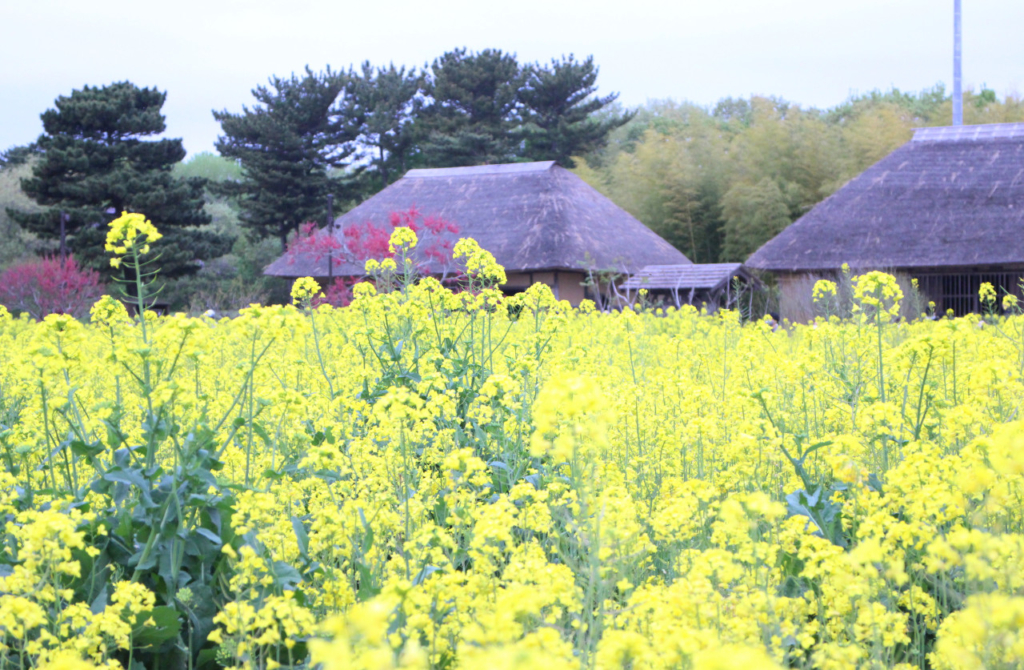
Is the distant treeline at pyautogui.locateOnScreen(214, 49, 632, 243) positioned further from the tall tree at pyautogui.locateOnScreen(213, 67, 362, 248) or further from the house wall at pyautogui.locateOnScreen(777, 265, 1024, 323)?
the house wall at pyautogui.locateOnScreen(777, 265, 1024, 323)

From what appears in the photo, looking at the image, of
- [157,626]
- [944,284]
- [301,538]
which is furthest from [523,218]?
[157,626]

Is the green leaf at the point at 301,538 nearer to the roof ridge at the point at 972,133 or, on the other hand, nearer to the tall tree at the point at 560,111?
the roof ridge at the point at 972,133

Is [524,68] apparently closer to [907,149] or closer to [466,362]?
[907,149]

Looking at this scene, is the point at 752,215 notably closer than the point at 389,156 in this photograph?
Yes

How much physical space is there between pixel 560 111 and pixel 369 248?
17663 mm

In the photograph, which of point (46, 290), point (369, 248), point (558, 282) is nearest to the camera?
point (369, 248)

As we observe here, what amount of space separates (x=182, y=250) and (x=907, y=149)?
19039 millimetres

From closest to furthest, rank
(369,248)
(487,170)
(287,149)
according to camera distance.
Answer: (369,248) < (487,170) < (287,149)

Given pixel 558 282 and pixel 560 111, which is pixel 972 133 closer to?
pixel 558 282

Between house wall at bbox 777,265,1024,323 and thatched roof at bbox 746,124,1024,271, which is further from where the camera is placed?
thatched roof at bbox 746,124,1024,271

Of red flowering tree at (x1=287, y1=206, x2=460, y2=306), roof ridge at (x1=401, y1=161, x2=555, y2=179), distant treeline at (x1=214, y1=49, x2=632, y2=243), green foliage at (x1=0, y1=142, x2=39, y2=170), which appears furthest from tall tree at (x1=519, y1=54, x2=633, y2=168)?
green foliage at (x1=0, y1=142, x2=39, y2=170)

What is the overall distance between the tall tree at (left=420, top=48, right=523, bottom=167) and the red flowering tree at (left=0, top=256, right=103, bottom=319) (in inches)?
594

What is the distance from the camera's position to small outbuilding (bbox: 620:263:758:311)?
63.0 ft

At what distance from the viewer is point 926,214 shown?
18344 millimetres
